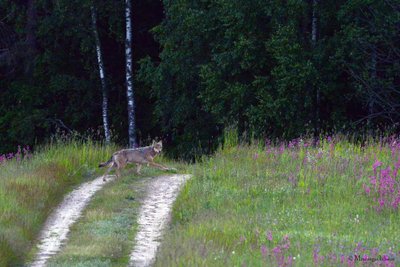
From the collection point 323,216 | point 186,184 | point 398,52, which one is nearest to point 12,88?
point 398,52

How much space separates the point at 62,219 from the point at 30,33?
22.3 metres

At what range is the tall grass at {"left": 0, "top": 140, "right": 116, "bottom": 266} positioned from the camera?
13.1 m

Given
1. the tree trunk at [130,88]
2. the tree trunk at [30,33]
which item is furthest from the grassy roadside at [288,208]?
the tree trunk at [30,33]

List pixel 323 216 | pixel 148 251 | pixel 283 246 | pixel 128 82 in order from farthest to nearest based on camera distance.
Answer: pixel 128 82 → pixel 323 216 → pixel 148 251 → pixel 283 246

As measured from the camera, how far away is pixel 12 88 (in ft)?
126

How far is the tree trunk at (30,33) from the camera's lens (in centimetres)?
3594

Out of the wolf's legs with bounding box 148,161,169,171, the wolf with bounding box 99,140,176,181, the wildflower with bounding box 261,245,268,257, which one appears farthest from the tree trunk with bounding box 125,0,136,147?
the wildflower with bounding box 261,245,268,257

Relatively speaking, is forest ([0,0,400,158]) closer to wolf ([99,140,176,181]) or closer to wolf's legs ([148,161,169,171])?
wolf's legs ([148,161,169,171])

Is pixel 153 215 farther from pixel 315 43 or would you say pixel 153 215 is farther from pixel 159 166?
pixel 315 43

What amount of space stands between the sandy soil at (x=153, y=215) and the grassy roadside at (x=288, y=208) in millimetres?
294

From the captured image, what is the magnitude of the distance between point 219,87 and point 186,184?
13.5m

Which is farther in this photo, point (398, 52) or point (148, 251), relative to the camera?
point (398, 52)

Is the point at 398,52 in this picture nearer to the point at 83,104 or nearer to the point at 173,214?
the point at 83,104

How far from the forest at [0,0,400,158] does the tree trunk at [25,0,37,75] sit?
0.04m
